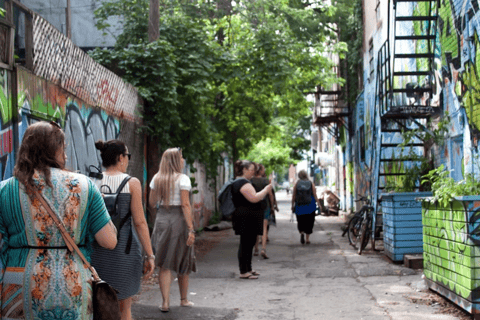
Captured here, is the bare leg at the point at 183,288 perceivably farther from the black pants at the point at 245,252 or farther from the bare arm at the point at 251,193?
the bare arm at the point at 251,193

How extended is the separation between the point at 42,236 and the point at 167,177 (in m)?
3.82

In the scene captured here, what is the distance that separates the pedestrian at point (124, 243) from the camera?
4812 millimetres

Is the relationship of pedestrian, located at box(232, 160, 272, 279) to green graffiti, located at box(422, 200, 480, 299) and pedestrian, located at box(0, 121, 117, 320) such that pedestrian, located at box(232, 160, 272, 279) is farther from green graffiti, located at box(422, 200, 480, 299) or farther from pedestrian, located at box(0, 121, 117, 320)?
pedestrian, located at box(0, 121, 117, 320)

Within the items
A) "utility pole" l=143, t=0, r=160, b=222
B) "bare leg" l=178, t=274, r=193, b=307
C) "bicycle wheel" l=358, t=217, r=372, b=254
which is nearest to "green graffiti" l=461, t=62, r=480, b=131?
"bicycle wheel" l=358, t=217, r=372, b=254

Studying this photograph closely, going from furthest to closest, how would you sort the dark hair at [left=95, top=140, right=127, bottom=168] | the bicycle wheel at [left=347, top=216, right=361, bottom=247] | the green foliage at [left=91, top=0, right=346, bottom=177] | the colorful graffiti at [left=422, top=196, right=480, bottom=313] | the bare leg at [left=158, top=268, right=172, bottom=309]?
the bicycle wheel at [left=347, top=216, right=361, bottom=247] < the green foliage at [left=91, top=0, right=346, bottom=177] < the bare leg at [left=158, top=268, right=172, bottom=309] < the colorful graffiti at [left=422, top=196, right=480, bottom=313] < the dark hair at [left=95, top=140, right=127, bottom=168]

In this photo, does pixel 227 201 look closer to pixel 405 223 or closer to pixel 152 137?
pixel 152 137

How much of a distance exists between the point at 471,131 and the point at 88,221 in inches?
284

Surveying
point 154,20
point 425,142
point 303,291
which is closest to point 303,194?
point 425,142

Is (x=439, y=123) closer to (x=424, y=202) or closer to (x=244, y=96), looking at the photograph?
(x=424, y=202)

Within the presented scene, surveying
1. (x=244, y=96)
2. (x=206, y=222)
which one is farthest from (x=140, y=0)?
(x=206, y=222)

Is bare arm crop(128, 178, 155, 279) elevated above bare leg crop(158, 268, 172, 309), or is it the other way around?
bare arm crop(128, 178, 155, 279)

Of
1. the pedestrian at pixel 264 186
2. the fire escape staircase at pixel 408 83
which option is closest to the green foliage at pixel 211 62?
the pedestrian at pixel 264 186

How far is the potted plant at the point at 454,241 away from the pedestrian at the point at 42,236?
12.9 ft

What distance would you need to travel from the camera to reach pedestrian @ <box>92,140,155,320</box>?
481 cm
